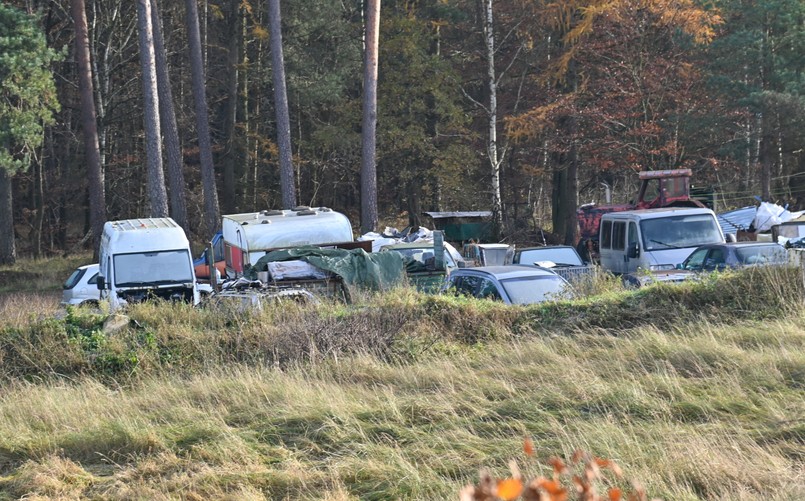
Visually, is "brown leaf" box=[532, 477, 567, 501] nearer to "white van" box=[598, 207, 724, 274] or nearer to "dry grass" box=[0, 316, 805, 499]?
"dry grass" box=[0, 316, 805, 499]

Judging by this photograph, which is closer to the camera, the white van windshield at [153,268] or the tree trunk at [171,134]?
the white van windshield at [153,268]

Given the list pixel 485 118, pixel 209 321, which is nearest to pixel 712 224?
pixel 209 321

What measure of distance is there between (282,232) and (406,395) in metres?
13.1

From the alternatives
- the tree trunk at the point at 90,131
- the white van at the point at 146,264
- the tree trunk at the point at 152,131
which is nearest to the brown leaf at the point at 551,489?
the white van at the point at 146,264

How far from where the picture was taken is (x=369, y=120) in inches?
1302

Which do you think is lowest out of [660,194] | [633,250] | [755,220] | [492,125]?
[755,220]

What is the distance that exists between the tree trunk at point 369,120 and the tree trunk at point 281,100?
2.59 metres

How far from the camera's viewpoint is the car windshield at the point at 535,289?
14.1m

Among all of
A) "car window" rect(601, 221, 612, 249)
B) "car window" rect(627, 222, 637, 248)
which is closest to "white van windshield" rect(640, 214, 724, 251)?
"car window" rect(627, 222, 637, 248)

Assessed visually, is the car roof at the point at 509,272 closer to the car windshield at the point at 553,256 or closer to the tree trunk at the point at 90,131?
the car windshield at the point at 553,256

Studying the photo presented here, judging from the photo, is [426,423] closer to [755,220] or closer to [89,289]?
[89,289]

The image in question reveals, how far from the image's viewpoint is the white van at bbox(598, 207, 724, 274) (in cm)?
1892

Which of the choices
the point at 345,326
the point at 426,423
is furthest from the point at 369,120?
the point at 426,423

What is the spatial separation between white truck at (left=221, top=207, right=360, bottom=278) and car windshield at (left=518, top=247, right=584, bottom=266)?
4288 millimetres
